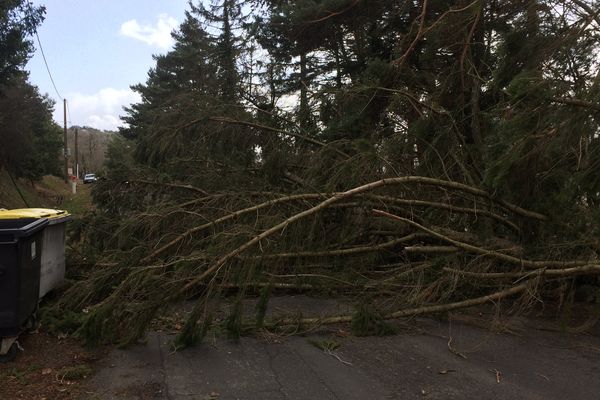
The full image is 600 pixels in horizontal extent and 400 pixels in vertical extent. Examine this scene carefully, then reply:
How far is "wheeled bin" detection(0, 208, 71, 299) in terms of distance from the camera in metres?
5.61

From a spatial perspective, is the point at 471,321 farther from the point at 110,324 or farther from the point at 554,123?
the point at 110,324

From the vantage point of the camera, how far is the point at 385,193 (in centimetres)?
651

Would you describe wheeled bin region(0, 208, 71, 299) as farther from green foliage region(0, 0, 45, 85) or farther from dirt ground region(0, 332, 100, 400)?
green foliage region(0, 0, 45, 85)

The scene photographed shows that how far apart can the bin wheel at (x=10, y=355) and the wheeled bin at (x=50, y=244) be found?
0.87 meters

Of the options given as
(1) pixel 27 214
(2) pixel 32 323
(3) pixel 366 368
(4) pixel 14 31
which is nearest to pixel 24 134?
(4) pixel 14 31

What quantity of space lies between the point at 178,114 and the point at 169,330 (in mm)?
5092

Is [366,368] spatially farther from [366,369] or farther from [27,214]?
[27,214]

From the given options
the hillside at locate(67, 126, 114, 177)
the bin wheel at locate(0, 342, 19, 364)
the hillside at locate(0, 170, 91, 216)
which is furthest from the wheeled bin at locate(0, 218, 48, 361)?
the hillside at locate(67, 126, 114, 177)

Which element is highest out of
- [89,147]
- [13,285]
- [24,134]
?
[89,147]

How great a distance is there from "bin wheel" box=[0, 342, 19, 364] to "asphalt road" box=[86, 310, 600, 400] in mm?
757

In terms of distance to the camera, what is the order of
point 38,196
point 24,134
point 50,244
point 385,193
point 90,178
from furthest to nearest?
point 38,196, point 90,178, point 24,134, point 385,193, point 50,244

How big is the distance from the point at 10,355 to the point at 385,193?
4.14 meters

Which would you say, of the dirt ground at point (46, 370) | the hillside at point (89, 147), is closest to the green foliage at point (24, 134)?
the dirt ground at point (46, 370)

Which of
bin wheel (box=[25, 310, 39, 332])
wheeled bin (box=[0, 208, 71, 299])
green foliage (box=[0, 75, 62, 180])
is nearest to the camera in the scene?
bin wheel (box=[25, 310, 39, 332])
